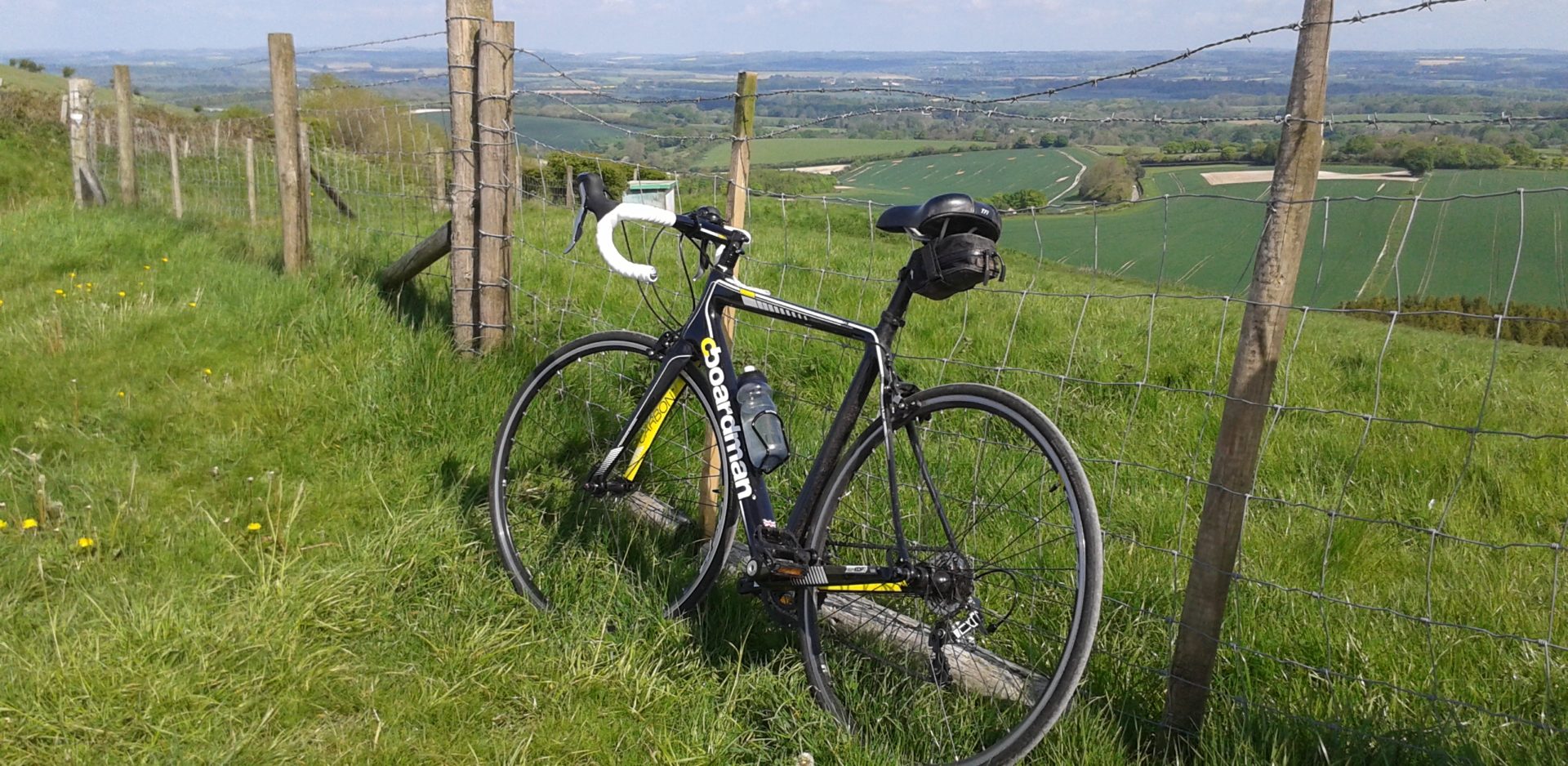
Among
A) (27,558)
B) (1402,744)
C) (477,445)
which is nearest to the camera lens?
(1402,744)

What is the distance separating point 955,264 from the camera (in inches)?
111

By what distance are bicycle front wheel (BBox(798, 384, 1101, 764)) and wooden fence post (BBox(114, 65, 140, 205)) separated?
34.5 ft

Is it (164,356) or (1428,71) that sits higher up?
(1428,71)

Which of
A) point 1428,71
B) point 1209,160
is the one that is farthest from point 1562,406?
point 1209,160

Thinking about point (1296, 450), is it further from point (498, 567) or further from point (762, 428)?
point (498, 567)

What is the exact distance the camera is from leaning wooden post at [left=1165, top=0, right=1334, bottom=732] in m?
2.51

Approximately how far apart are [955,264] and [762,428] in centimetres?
77

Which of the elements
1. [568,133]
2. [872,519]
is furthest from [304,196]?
[872,519]

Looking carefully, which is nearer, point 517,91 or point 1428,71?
point 1428,71

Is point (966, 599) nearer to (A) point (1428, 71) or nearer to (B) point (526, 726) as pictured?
(B) point (526, 726)

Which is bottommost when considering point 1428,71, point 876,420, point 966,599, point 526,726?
point 526,726

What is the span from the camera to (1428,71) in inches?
193

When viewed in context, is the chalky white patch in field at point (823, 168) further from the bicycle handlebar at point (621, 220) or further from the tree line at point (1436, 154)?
the bicycle handlebar at point (621, 220)

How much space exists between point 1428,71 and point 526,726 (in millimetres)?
4662
